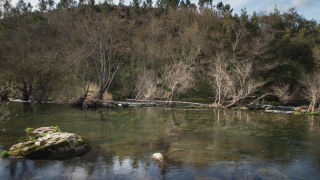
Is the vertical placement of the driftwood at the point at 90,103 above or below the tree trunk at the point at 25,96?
below

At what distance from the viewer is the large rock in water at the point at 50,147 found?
8.77 meters

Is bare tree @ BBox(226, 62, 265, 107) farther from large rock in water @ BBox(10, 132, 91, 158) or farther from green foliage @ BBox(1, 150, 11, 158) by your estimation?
green foliage @ BBox(1, 150, 11, 158)

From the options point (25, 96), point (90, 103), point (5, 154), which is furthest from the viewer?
point (25, 96)

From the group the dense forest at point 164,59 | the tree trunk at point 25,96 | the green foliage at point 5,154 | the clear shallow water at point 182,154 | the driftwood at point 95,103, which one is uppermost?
the dense forest at point 164,59

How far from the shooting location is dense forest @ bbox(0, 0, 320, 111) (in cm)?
2744

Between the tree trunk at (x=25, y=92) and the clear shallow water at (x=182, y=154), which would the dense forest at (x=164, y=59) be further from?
the clear shallow water at (x=182, y=154)

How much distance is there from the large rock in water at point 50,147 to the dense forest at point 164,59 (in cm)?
1495

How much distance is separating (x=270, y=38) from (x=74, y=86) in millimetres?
31656

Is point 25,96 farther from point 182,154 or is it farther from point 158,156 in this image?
point 182,154

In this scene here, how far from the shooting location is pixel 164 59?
137ft

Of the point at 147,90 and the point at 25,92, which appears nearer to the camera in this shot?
the point at 25,92

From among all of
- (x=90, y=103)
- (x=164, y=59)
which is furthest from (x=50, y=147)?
(x=164, y=59)

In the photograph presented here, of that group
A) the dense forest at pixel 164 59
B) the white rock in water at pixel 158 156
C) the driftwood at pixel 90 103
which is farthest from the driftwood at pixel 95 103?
the white rock in water at pixel 158 156

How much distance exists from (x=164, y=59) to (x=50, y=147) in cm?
3417
